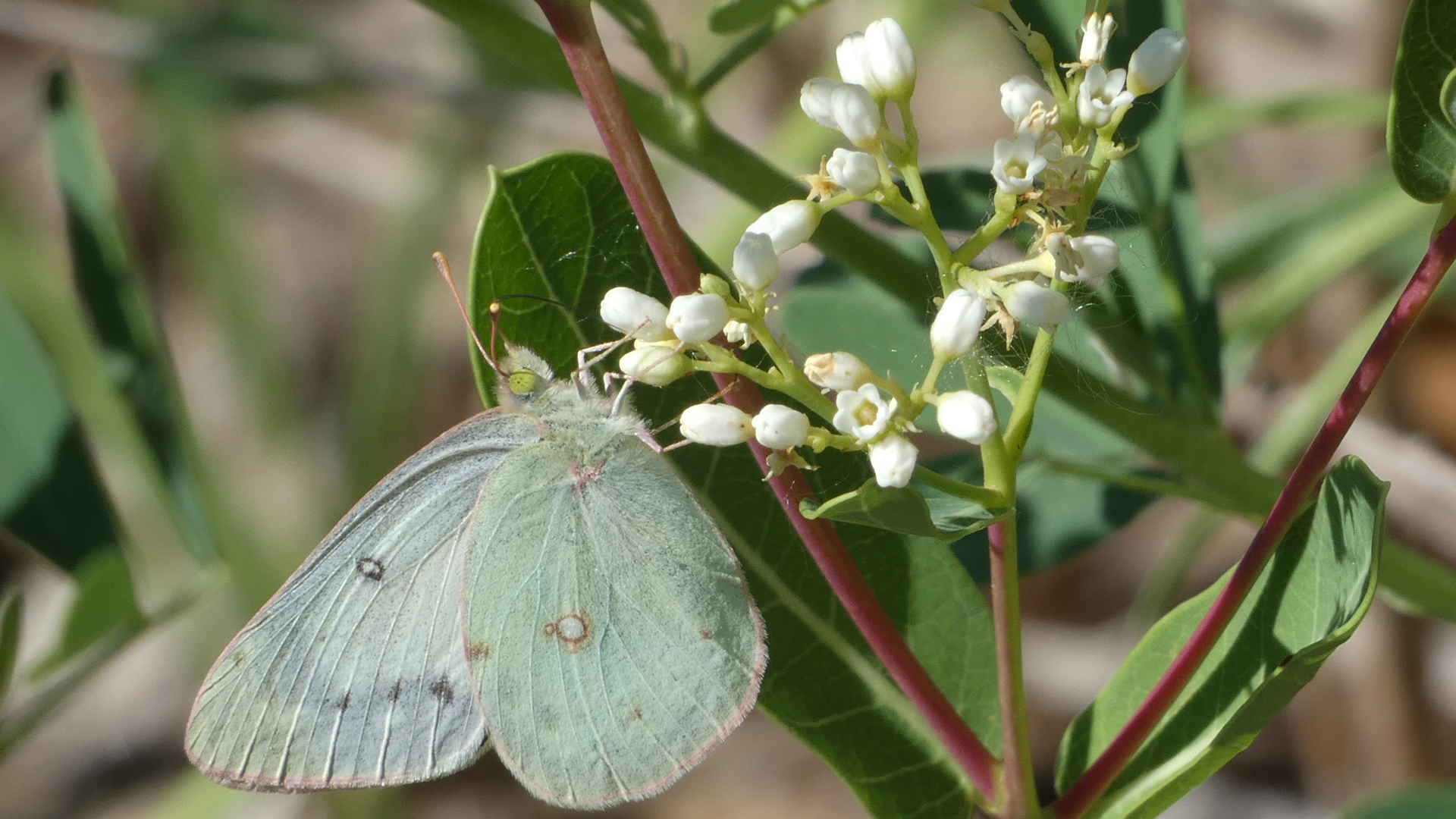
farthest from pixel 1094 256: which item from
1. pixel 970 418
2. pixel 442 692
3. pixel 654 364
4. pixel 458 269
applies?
pixel 458 269

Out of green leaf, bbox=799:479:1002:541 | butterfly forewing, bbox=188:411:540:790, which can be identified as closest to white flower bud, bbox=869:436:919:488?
green leaf, bbox=799:479:1002:541

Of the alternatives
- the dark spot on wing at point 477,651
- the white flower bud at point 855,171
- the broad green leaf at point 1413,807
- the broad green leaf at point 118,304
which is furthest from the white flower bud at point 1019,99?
the broad green leaf at point 118,304

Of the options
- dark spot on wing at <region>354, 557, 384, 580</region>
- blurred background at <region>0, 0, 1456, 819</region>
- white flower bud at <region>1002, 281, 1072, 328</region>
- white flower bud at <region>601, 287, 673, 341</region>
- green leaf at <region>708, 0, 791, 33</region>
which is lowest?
blurred background at <region>0, 0, 1456, 819</region>

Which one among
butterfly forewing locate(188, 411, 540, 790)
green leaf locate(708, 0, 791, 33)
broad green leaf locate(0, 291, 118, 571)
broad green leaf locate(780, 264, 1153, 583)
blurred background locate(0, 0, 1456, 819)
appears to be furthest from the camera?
blurred background locate(0, 0, 1456, 819)

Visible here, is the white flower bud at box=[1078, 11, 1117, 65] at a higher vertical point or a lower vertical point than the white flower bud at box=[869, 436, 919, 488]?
higher

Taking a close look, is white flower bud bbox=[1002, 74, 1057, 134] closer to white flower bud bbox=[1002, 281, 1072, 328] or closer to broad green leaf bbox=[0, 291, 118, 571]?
white flower bud bbox=[1002, 281, 1072, 328]

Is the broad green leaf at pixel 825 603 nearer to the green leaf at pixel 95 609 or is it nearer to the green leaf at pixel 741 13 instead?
the green leaf at pixel 741 13

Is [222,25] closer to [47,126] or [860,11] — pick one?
[860,11]
